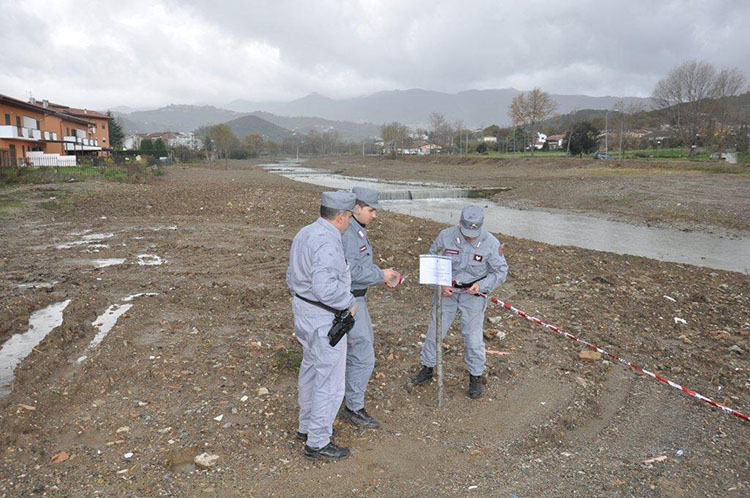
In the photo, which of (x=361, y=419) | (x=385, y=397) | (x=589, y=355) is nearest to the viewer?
(x=361, y=419)

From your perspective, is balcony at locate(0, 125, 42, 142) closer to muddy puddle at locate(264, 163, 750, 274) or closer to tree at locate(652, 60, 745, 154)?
muddy puddle at locate(264, 163, 750, 274)

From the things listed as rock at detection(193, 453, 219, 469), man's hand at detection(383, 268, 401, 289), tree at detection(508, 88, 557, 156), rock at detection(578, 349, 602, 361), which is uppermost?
tree at detection(508, 88, 557, 156)

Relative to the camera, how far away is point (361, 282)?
14.7 ft

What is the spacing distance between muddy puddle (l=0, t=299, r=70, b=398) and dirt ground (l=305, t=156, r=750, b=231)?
2232 centimetres

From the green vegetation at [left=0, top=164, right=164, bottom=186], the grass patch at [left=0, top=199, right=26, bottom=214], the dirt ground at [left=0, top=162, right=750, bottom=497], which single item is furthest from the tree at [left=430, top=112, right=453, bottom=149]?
the dirt ground at [left=0, top=162, right=750, bottom=497]

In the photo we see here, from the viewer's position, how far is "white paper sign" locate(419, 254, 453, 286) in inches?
183

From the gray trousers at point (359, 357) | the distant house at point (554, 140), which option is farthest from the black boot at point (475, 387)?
the distant house at point (554, 140)

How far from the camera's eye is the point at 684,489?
3.82 meters

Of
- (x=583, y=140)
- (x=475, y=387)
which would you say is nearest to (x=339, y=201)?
(x=475, y=387)

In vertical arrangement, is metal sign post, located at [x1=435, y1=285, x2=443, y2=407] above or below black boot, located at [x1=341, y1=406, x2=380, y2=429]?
above

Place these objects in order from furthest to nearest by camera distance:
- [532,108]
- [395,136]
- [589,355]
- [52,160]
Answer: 1. [395,136]
2. [532,108]
3. [52,160]
4. [589,355]

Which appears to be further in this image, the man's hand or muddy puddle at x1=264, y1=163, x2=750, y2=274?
muddy puddle at x1=264, y1=163, x2=750, y2=274

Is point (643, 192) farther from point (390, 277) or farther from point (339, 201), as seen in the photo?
point (339, 201)

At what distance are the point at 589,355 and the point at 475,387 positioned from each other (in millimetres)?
1949
